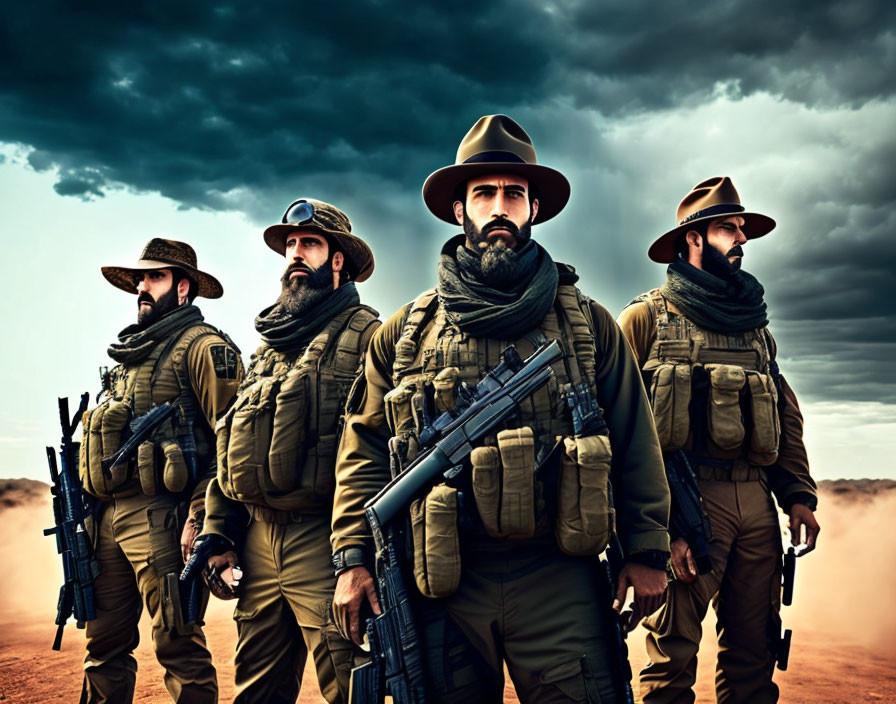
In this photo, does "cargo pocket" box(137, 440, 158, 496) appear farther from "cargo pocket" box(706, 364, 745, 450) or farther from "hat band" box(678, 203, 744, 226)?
"hat band" box(678, 203, 744, 226)

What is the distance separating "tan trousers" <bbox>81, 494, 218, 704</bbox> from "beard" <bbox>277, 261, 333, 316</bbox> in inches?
72.8

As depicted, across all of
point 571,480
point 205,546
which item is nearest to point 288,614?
point 205,546

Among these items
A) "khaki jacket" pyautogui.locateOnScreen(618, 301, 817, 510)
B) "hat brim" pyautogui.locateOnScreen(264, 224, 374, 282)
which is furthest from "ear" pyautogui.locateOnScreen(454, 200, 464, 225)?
"khaki jacket" pyautogui.locateOnScreen(618, 301, 817, 510)

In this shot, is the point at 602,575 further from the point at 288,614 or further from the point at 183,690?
the point at 183,690

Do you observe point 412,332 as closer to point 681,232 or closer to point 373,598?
point 373,598

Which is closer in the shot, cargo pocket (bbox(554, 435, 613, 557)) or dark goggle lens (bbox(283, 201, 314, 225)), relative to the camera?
cargo pocket (bbox(554, 435, 613, 557))

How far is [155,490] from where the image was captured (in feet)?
17.1

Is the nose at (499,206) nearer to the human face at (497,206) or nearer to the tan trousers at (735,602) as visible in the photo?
the human face at (497,206)

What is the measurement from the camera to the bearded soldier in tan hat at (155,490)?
16.3ft

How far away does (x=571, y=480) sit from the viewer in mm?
2795

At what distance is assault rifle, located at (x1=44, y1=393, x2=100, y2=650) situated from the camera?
534 cm

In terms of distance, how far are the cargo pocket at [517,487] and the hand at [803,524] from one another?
3.02 metres

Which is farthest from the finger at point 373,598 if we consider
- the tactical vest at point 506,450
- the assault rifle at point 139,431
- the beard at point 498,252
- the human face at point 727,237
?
the human face at point 727,237

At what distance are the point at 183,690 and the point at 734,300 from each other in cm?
446
